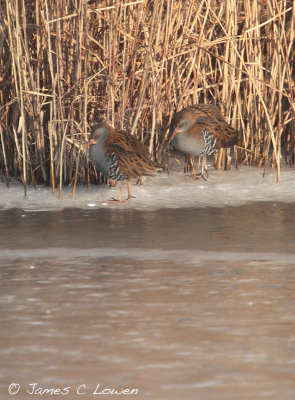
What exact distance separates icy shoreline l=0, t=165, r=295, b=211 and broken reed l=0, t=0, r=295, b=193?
165mm

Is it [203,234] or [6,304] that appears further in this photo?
[203,234]

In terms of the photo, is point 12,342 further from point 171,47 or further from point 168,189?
point 171,47

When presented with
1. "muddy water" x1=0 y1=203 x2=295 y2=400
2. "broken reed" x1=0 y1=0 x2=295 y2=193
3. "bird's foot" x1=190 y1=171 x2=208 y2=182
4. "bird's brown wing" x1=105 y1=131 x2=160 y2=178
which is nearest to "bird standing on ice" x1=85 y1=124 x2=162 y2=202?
"bird's brown wing" x1=105 y1=131 x2=160 y2=178

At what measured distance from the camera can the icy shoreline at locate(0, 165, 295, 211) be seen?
7.22 metres

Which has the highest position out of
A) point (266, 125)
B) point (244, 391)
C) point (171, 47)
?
point (171, 47)

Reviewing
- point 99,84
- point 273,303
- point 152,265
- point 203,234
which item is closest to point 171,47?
point 99,84

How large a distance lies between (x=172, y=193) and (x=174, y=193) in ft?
0.06

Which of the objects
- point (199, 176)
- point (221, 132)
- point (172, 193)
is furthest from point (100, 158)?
point (221, 132)

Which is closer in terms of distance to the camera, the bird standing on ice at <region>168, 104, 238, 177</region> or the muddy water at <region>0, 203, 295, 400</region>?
the muddy water at <region>0, 203, 295, 400</region>

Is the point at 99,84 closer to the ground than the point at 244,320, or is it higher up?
higher up

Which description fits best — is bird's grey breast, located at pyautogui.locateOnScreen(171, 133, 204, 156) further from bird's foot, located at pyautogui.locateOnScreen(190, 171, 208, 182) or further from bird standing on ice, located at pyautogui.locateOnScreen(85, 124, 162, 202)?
bird standing on ice, located at pyautogui.locateOnScreen(85, 124, 162, 202)

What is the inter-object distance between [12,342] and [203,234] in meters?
2.52

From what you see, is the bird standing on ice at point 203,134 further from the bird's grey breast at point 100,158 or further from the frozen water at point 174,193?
the bird's grey breast at point 100,158

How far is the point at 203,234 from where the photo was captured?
6039 mm
